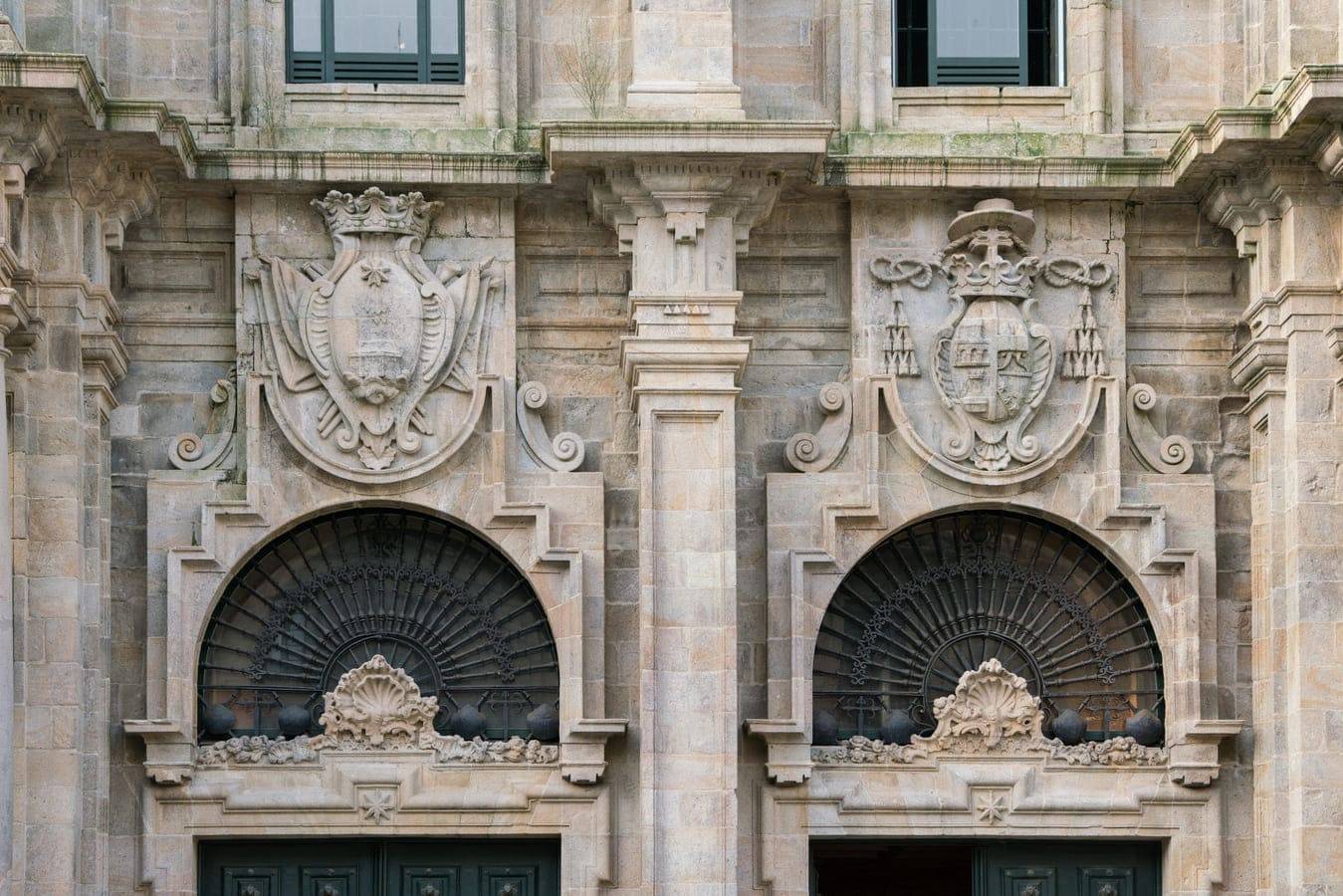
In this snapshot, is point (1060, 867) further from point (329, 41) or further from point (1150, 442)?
point (329, 41)

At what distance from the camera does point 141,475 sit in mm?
21719

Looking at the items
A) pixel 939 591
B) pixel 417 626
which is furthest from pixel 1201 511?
pixel 417 626

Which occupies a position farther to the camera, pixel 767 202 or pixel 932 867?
pixel 932 867

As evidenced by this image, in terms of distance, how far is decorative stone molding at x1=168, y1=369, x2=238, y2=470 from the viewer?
854 inches

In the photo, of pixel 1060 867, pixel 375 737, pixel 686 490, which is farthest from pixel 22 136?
pixel 1060 867

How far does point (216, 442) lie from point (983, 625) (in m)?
5.78

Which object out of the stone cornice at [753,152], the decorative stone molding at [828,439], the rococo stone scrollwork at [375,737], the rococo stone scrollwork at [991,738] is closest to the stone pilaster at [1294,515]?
the stone cornice at [753,152]

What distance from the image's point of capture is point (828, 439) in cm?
2188

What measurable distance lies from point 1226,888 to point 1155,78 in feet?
19.8

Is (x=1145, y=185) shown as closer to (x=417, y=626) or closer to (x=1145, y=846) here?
(x=1145, y=846)

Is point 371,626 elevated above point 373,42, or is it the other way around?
point 373,42

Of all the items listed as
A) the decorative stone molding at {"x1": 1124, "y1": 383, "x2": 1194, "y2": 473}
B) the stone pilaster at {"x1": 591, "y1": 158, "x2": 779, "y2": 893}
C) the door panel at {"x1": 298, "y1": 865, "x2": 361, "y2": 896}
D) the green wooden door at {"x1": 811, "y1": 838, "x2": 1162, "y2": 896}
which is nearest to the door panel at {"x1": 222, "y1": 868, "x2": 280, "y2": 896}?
the door panel at {"x1": 298, "y1": 865, "x2": 361, "y2": 896}

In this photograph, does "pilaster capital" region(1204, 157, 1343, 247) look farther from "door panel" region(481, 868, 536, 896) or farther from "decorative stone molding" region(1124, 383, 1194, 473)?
"door panel" region(481, 868, 536, 896)

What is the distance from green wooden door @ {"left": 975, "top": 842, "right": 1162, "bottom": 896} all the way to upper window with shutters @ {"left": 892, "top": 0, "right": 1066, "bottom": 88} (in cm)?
571
